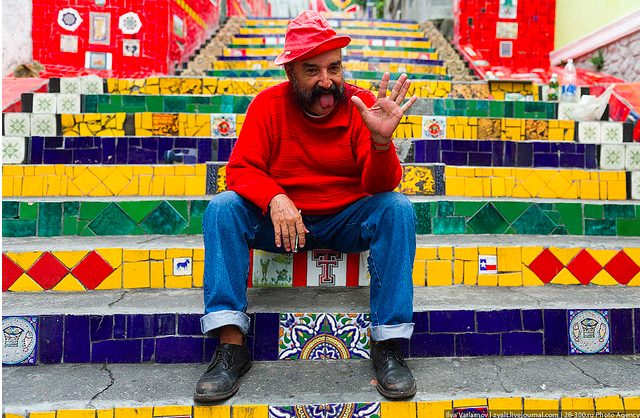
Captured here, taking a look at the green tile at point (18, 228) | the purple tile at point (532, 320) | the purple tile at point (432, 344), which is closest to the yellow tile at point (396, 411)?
the purple tile at point (432, 344)

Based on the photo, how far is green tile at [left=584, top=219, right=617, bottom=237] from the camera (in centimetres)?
240

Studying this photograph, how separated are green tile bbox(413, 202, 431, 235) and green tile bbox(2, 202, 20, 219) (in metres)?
1.93

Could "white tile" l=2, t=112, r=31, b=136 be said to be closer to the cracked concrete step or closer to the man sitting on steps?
the cracked concrete step

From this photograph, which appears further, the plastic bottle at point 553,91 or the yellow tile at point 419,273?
the plastic bottle at point 553,91

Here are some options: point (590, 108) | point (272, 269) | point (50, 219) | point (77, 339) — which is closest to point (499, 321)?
point (272, 269)

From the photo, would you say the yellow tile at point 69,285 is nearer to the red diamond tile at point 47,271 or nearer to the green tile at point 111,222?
the red diamond tile at point 47,271

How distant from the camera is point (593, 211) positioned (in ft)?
7.89

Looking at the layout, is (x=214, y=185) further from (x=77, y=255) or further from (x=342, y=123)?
(x=342, y=123)

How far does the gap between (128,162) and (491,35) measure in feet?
17.5

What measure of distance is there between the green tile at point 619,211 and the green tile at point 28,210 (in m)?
2.81

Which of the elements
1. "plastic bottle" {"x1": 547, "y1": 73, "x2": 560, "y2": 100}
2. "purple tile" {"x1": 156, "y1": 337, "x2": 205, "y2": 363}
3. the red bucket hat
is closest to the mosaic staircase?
"purple tile" {"x1": 156, "y1": 337, "x2": 205, "y2": 363}

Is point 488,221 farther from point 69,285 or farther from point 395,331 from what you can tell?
point 69,285

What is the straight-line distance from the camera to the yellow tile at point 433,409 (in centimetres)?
144

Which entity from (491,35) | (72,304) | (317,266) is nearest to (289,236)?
(317,266)
